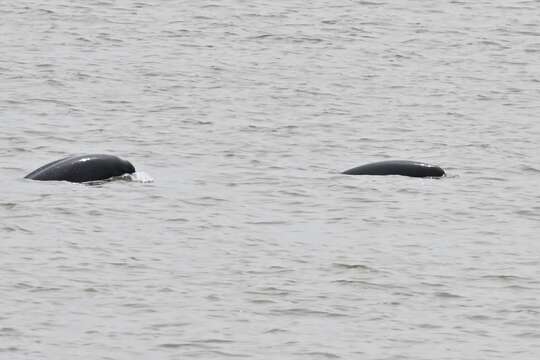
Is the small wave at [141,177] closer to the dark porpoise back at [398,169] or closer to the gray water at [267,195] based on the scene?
the gray water at [267,195]

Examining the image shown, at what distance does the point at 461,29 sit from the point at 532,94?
1135 cm

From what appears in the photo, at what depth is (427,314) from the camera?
23.6m

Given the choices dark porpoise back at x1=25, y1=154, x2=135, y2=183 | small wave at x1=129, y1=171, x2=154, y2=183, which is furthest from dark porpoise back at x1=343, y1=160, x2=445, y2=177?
dark porpoise back at x1=25, y1=154, x2=135, y2=183

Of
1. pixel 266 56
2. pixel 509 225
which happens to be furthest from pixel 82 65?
pixel 509 225

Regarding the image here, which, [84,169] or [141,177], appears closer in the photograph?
[84,169]

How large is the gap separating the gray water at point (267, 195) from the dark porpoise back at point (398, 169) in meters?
0.26

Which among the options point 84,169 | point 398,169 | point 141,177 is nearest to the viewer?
point 84,169

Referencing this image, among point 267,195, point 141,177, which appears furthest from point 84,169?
point 267,195

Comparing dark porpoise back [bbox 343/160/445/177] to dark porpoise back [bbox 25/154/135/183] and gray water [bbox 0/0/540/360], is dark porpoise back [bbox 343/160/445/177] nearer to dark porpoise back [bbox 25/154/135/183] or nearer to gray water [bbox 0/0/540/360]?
gray water [bbox 0/0/540/360]

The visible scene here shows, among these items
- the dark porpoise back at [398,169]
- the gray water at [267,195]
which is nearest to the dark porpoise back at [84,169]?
the gray water at [267,195]

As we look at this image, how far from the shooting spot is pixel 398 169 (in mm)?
32812

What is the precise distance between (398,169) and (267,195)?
314 cm

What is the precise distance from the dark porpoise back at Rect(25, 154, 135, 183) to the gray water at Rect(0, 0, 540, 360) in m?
0.29

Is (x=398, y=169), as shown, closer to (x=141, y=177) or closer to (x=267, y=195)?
(x=267, y=195)
